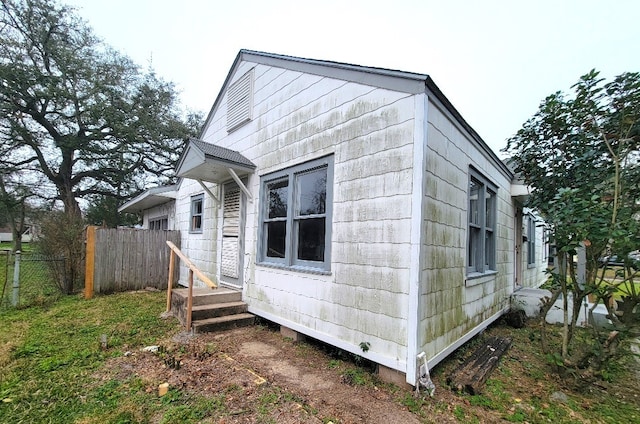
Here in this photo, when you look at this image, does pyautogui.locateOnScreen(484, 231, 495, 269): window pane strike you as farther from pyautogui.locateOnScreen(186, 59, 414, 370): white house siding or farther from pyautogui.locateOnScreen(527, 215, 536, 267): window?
pyautogui.locateOnScreen(527, 215, 536, 267): window

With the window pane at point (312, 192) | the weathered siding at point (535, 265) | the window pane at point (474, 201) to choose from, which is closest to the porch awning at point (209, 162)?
the window pane at point (312, 192)

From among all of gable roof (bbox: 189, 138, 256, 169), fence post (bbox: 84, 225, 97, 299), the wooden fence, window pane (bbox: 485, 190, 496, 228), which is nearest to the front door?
gable roof (bbox: 189, 138, 256, 169)

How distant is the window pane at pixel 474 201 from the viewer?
189 inches

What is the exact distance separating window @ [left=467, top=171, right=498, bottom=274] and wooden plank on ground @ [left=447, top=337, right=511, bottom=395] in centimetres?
108

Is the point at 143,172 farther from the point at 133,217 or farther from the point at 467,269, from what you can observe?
the point at 467,269

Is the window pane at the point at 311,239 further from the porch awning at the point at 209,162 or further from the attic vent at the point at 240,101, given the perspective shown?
the attic vent at the point at 240,101

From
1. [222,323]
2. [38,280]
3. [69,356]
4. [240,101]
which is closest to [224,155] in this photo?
[240,101]

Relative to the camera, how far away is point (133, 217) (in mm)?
21125

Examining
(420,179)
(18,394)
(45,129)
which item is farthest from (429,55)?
(45,129)

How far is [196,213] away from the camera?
26.7 ft

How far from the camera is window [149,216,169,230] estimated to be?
35.3ft

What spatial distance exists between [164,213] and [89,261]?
3526mm

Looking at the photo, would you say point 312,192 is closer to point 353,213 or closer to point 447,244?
point 353,213

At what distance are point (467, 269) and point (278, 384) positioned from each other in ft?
9.85
